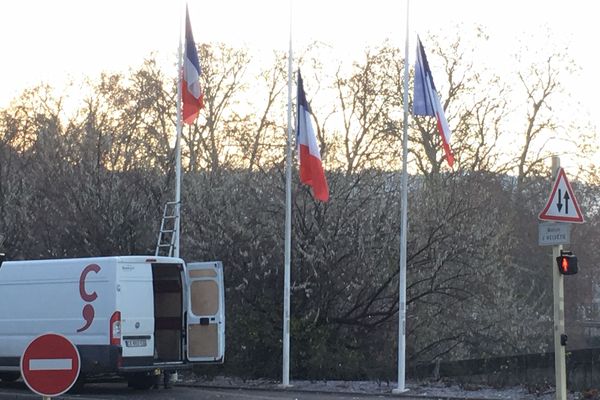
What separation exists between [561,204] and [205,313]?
27.3 ft

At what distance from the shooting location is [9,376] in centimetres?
2297

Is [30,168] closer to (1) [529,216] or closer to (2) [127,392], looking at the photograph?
(2) [127,392]

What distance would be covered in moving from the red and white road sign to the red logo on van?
8.70 m

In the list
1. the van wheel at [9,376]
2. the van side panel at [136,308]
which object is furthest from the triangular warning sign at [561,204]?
the van wheel at [9,376]

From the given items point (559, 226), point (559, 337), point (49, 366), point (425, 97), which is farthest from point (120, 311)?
point (49, 366)

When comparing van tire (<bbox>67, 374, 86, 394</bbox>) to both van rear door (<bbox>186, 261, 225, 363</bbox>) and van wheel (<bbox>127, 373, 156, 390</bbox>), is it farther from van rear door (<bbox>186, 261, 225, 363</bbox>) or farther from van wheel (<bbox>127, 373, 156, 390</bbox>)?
van rear door (<bbox>186, 261, 225, 363</bbox>)

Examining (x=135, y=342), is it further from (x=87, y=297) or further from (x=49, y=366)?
(x=49, y=366)

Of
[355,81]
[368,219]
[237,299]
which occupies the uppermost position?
[355,81]

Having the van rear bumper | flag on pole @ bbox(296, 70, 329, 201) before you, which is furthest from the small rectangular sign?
the van rear bumper

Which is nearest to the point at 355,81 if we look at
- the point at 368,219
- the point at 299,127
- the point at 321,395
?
the point at 368,219

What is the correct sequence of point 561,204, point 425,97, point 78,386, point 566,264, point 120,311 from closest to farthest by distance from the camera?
point 561,204 → point 566,264 → point 120,311 → point 78,386 → point 425,97

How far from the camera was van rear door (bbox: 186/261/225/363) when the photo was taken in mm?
21078

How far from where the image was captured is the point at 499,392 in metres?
20.5

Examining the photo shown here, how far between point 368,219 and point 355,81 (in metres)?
20.9
